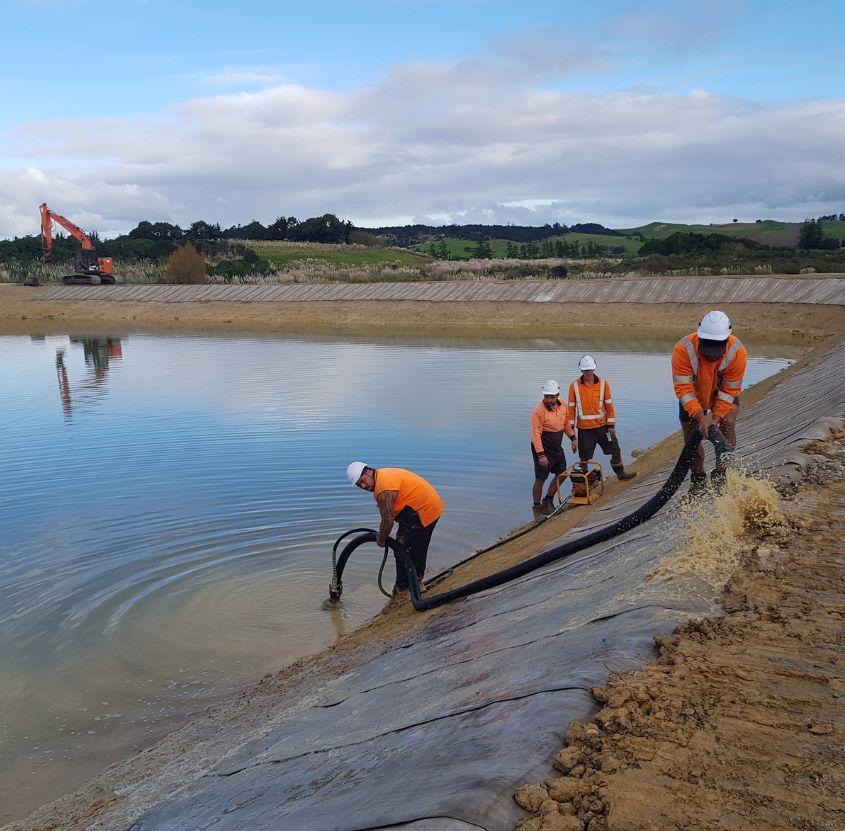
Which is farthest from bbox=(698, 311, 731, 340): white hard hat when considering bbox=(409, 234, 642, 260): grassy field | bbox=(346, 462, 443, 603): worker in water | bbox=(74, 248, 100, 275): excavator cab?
bbox=(409, 234, 642, 260): grassy field

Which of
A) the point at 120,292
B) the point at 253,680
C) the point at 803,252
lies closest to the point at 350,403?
the point at 253,680

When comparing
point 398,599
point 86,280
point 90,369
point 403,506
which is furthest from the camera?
point 86,280

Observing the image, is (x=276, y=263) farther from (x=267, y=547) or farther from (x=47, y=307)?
(x=267, y=547)

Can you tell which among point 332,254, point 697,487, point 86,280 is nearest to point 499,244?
point 332,254

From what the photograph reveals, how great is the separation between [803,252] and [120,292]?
49011mm

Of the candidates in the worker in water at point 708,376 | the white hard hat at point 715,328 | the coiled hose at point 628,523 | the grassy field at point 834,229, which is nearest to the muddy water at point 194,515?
the coiled hose at point 628,523

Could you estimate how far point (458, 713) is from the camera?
500 centimetres

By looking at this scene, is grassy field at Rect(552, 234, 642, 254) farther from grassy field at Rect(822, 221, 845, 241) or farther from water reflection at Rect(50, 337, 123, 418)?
water reflection at Rect(50, 337, 123, 418)

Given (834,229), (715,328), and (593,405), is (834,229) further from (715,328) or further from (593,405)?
(715,328)

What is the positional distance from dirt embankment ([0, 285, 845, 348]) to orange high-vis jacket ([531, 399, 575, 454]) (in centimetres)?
2709

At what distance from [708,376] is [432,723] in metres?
4.98

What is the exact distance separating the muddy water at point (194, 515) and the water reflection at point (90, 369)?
184 mm

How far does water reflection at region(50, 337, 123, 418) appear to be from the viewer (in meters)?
25.4

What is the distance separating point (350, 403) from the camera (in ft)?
75.5
